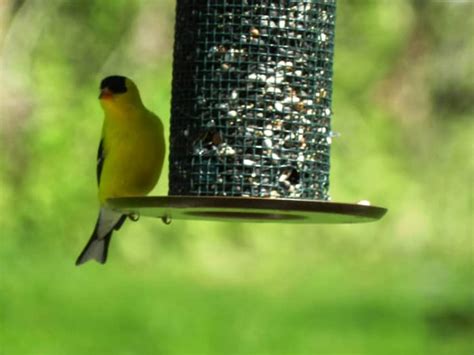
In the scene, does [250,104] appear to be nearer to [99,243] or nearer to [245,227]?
[99,243]

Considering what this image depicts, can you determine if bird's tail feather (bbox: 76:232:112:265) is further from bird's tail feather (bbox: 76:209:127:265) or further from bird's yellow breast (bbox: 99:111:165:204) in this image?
bird's yellow breast (bbox: 99:111:165:204)

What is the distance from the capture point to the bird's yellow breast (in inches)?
233

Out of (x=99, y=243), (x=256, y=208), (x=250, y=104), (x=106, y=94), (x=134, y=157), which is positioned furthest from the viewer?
(x=99, y=243)

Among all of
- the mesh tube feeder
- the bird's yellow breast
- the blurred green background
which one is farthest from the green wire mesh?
the blurred green background

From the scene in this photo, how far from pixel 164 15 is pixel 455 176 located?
2.73 metres

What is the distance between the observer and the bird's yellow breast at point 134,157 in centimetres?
591

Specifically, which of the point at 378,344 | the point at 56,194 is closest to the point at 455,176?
the point at 378,344

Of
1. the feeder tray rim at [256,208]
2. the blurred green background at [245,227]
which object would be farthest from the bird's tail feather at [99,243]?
the blurred green background at [245,227]

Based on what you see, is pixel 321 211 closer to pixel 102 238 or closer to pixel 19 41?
pixel 102 238

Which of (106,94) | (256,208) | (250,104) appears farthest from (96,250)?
(256,208)

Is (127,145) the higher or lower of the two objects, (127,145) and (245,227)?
the higher

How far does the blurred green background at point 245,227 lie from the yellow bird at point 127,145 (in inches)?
126

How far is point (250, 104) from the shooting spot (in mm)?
5410

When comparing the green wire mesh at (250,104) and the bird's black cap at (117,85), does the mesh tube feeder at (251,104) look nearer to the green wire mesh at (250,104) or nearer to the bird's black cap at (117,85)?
the green wire mesh at (250,104)
